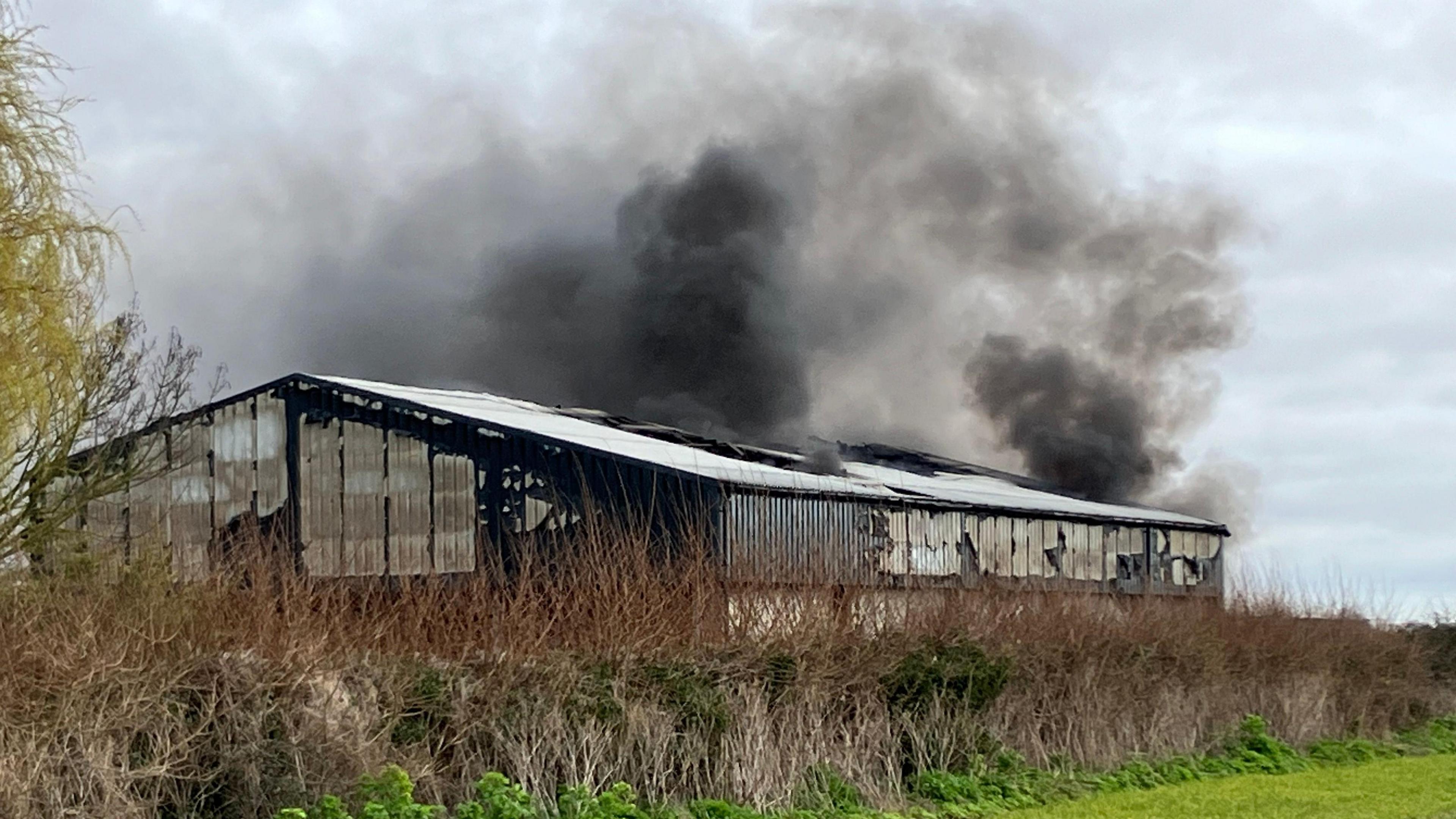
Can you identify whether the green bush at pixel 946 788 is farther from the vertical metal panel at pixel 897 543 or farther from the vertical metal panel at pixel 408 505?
the vertical metal panel at pixel 408 505

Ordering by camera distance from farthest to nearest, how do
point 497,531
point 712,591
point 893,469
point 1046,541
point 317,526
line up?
1. point 893,469
2. point 1046,541
3. point 317,526
4. point 497,531
5. point 712,591

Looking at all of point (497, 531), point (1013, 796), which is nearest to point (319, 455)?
point (497, 531)

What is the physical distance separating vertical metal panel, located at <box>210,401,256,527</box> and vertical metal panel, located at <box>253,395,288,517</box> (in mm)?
187

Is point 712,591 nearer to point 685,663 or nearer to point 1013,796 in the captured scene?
point 685,663

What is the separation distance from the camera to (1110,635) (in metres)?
21.6

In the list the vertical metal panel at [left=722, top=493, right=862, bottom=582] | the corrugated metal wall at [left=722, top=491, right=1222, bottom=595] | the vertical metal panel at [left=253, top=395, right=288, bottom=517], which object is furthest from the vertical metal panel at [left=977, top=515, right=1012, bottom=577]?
the vertical metal panel at [left=253, top=395, right=288, bottom=517]

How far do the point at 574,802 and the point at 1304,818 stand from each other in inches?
293

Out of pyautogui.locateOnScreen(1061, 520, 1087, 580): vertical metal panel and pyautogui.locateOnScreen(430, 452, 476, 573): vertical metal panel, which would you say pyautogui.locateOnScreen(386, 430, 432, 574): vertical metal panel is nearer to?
pyautogui.locateOnScreen(430, 452, 476, 573): vertical metal panel

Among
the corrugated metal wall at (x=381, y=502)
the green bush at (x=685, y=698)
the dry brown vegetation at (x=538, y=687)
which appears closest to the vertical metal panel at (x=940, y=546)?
the dry brown vegetation at (x=538, y=687)

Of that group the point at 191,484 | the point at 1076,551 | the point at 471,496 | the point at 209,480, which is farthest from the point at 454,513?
the point at 1076,551

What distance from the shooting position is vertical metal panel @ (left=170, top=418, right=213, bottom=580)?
30156 millimetres

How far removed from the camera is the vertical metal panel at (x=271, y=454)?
1161 inches

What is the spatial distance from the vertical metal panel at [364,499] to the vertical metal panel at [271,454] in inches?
59.1

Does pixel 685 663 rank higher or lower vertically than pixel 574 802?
higher
